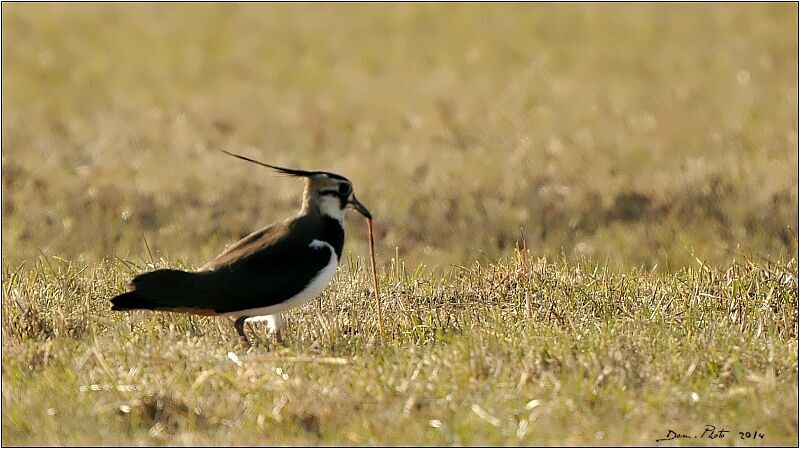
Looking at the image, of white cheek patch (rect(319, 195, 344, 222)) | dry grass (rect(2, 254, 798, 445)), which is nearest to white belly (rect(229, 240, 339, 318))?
dry grass (rect(2, 254, 798, 445))

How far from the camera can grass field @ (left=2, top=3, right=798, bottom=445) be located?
5.41 m

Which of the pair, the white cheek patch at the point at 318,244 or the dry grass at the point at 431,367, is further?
the white cheek patch at the point at 318,244

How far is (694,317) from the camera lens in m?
6.40

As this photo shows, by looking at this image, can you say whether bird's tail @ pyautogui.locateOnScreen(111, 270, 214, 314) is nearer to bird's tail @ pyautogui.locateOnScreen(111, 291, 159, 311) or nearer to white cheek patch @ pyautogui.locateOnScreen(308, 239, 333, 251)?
bird's tail @ pyautogui.locateOnScreen(111, 291, 159, 311)

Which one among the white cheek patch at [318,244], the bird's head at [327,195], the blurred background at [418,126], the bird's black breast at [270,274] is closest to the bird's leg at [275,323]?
the bird's black breast at [270,274]

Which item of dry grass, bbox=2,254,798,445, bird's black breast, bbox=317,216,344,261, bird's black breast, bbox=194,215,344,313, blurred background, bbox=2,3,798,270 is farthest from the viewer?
blurred background, bbox=2,3,798,270

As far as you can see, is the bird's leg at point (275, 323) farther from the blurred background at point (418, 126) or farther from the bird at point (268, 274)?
the blurred background at point (418, 126)

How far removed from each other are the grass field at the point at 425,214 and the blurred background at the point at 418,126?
1.6 inches

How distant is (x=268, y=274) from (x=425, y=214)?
15.0 ft

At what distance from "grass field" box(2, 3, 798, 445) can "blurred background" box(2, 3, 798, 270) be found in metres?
0.04

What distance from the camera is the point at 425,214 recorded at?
35.8ft

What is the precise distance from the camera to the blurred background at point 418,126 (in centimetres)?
1046

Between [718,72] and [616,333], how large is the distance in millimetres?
10462

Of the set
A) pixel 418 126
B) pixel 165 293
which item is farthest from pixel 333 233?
pixel 418 126
